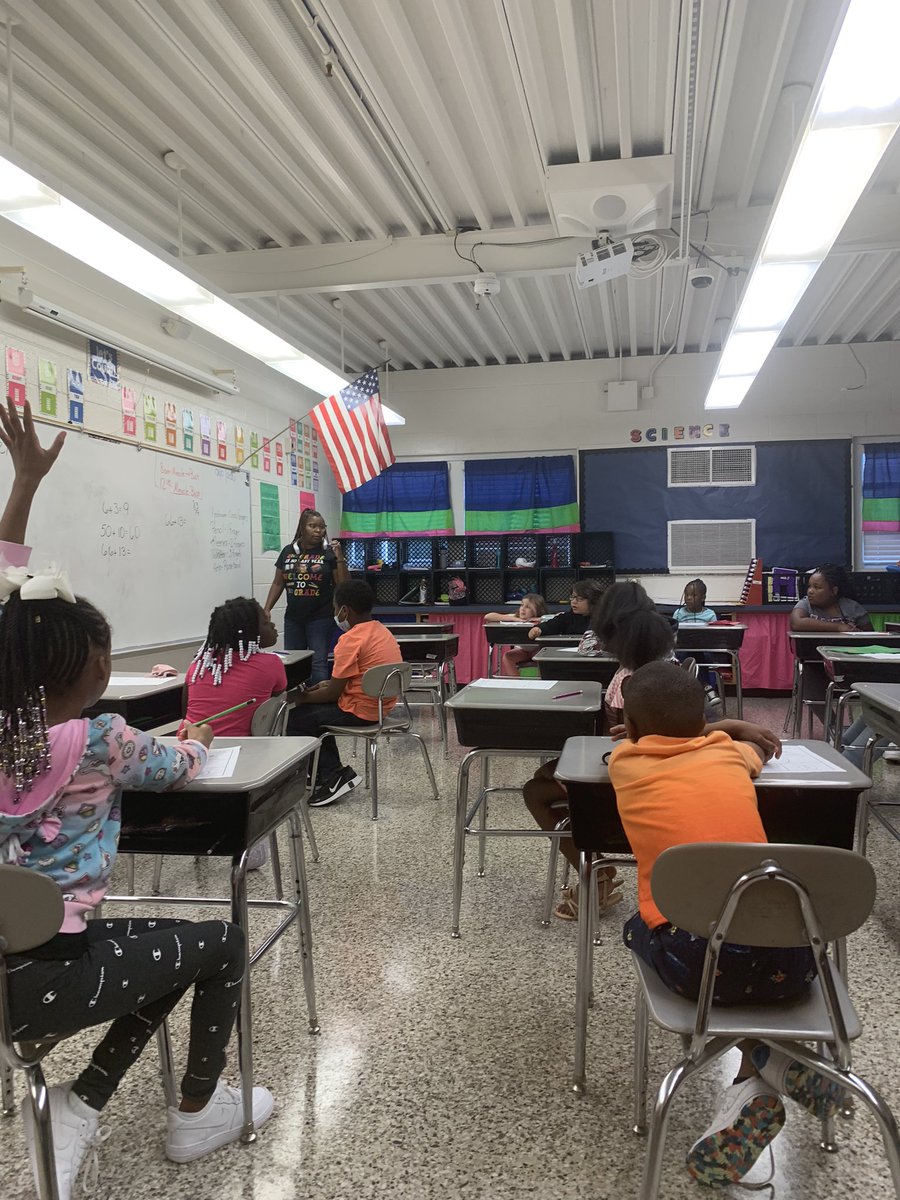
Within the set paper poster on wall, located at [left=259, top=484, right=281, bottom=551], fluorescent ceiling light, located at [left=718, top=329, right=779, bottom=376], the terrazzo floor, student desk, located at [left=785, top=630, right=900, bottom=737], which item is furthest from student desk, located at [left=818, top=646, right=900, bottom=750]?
paper poster on wall, located at [left=259, top=484, right=281, bottom=551]

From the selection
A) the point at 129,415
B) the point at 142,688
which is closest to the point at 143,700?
the point at 142,688

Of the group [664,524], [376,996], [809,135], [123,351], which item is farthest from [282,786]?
[664,524]

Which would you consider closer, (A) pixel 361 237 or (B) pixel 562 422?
(A) pixel 361 237

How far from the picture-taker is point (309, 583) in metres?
5.66

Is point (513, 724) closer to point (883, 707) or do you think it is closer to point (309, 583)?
point (883, 707)

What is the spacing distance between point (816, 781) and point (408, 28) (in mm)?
2919

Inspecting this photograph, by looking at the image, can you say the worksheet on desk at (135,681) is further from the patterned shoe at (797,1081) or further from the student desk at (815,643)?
the student desk at (815,643)

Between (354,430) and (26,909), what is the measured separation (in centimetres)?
450

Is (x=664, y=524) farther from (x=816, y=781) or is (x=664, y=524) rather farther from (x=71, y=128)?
(x=816, y=781)

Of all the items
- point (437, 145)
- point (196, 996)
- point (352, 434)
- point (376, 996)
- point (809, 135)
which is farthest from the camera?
point (352, 434)

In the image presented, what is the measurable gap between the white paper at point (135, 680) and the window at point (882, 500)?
6.50 meters

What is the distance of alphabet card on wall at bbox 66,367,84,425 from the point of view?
4168 mm

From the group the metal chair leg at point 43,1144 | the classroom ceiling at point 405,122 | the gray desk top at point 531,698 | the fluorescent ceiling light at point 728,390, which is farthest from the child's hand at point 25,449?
the fluorescent ceiling light at point 728,390

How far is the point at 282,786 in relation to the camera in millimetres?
1793
